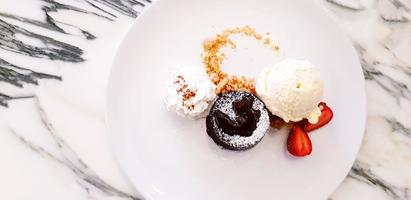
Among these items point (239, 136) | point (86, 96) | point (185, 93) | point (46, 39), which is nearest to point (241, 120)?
point (239, 136)

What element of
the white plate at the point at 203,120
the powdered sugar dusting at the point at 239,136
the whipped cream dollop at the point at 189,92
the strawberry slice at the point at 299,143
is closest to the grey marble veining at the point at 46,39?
the white plate at the point at 203,120

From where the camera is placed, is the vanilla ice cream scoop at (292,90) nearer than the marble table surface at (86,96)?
Yes

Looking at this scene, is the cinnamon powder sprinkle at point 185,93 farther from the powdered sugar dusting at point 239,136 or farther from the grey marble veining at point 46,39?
the grey marble veining at point 46,39

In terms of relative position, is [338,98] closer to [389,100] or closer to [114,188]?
[389,100]

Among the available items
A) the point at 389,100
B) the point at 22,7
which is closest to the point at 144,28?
the point at 22,7

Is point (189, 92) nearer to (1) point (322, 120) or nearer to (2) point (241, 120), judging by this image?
(2) point (241, 120)

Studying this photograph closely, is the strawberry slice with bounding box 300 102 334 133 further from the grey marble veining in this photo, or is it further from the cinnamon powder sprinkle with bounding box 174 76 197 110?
the grey marble veining
